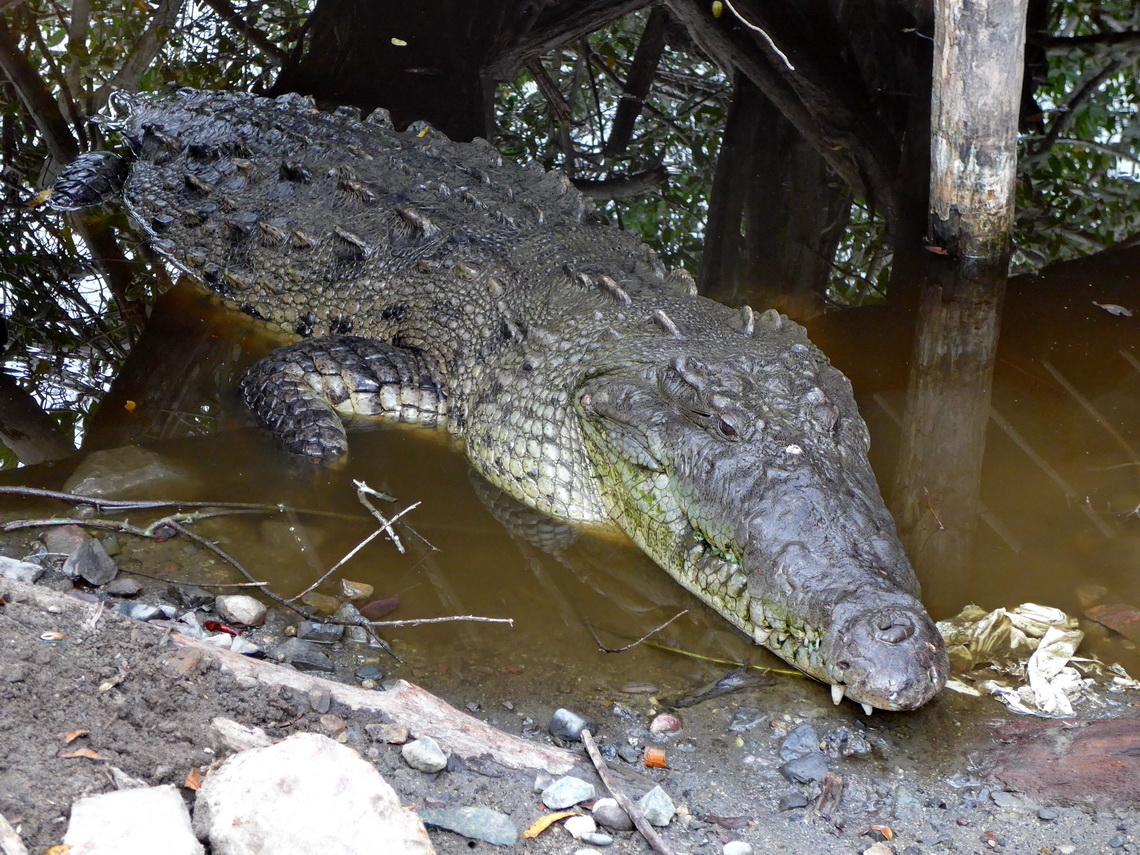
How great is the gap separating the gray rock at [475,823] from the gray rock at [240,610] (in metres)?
1.23

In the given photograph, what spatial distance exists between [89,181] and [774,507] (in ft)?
20.0

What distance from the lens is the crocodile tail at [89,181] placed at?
22.9ft

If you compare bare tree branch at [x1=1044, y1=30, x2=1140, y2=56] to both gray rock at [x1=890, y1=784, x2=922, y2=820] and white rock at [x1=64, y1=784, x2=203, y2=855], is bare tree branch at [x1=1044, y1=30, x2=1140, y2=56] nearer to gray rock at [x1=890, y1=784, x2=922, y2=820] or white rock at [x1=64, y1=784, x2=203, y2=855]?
gray rock at [x1=890, y1=784, x2=922, y2=820]

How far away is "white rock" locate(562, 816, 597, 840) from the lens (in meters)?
2.28

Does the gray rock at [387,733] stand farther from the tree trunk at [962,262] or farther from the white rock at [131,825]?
the tree trunk at [962,262]

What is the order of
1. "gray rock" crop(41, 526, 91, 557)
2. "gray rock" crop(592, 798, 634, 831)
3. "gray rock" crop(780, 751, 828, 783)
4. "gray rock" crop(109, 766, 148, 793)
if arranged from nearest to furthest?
"gray rock" crop(109, 766, 148, 793)
"gray rock" crop(592, 798, 634, 831)
"gray rock" crop(780, 751, 828, 783)
"gray rock" crop(41, 526, 91, 557)

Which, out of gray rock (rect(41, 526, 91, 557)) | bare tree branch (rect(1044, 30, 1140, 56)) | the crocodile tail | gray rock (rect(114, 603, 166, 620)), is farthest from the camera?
bare tree branch (rect(1044, 30, 1140, 56))

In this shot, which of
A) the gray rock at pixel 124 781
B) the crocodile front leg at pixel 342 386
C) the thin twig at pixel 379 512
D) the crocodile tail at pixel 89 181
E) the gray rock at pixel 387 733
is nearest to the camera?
the gray rock at pixel 124 781

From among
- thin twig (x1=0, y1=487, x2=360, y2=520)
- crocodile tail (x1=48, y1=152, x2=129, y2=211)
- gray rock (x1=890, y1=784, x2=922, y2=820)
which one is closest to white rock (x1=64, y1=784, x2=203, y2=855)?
gray rock (x1=890, y1=784, x2=922, y2=820)

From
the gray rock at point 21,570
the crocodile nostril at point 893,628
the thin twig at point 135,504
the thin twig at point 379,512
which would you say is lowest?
the gray rock at point 21,570

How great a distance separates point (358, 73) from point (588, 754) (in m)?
7.71

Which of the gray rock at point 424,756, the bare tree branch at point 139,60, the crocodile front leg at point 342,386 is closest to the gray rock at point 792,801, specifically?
the gray rock at point 424,756

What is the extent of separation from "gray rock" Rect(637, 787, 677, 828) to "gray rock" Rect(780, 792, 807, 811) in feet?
1.00

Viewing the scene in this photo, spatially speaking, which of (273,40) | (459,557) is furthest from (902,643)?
(273,40)
